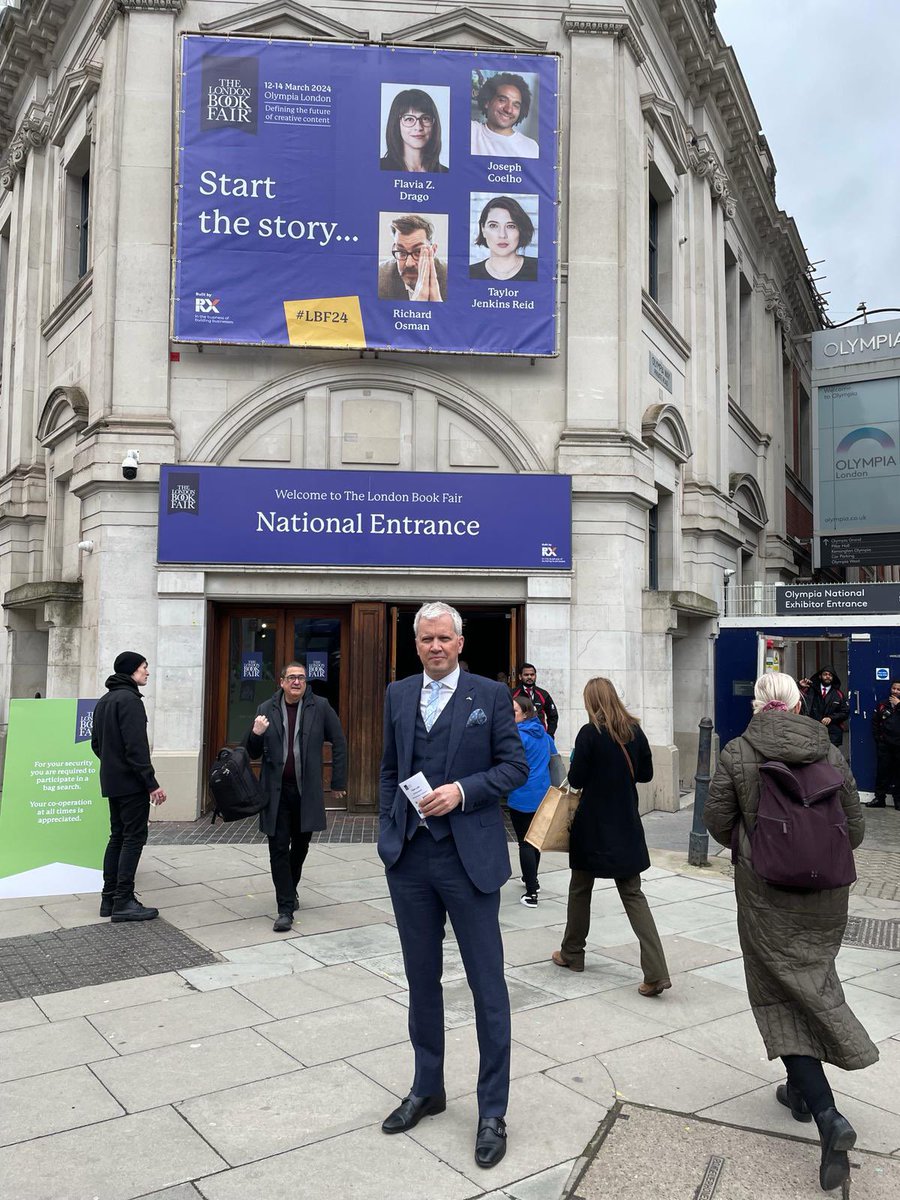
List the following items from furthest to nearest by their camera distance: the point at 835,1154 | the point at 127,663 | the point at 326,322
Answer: the point at 326,322 < the point at 127,663 < the point at 835,1154

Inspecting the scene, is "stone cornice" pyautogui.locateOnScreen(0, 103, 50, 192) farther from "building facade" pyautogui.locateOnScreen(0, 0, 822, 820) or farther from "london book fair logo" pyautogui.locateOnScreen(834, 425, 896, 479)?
"london book fair logo" pyautogui.locateOnScreen(834, 425, 896, 479)

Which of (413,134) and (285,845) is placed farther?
(413,134)

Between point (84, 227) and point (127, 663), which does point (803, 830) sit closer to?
point (127, 663)

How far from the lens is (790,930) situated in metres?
4.01

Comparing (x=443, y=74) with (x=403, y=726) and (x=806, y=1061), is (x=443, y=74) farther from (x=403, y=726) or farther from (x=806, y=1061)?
(x=806, y=1061)

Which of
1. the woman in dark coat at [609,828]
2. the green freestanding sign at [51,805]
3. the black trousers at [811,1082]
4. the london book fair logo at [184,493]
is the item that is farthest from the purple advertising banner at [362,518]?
the black trousers at [811,1082]

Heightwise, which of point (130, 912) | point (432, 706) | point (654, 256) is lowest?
point (130, 912)

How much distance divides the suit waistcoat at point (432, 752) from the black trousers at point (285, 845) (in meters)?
3.40

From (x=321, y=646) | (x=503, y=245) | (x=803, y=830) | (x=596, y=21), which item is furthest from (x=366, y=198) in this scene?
(x=803, y=830)

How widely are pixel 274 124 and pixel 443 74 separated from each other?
2267 mm

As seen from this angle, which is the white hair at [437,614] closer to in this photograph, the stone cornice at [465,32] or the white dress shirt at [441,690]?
the white dress shirt at [441,690]

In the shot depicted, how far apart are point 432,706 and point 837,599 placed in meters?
12.4

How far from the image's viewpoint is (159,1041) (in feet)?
16.1

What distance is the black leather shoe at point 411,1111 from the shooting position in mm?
Result: 3928
